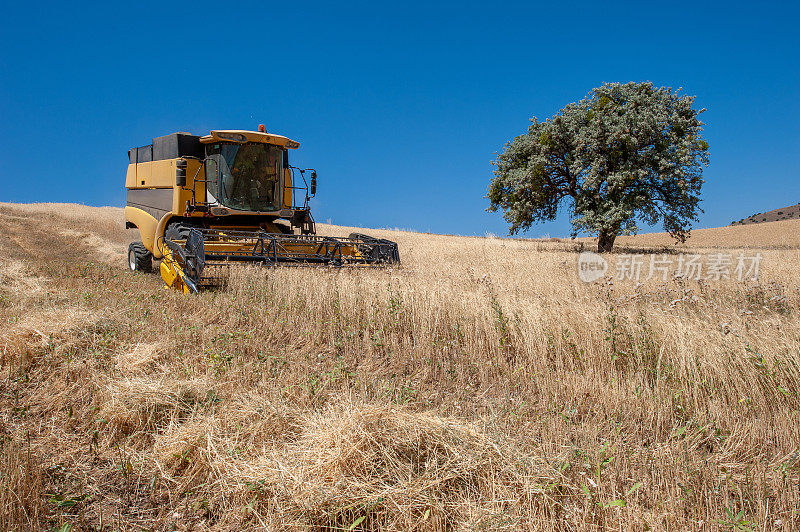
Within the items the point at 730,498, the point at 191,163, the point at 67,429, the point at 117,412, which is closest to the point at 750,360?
the point at 730,498

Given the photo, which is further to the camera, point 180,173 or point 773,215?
Result: point 773,215

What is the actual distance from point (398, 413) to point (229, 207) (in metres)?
9.54

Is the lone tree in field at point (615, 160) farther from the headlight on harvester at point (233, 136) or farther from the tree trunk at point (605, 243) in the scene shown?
the headlight on harvester at point (233, 136)

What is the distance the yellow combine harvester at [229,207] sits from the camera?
1005 centimetres

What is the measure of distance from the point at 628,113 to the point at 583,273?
1536 centimetres

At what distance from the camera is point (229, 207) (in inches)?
461

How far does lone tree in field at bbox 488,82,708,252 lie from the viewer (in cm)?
2252

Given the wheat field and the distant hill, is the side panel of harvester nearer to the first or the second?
the wheat field

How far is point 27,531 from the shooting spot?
2768 millimetres

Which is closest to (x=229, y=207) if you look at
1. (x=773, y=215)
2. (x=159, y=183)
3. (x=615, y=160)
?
(x=159, y=183)

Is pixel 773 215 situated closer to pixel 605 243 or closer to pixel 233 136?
pixel 605 243

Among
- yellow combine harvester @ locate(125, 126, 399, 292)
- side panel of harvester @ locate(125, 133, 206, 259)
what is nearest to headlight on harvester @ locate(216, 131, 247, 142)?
yellow combine harvester @ locate(125, 126, 399, 292)

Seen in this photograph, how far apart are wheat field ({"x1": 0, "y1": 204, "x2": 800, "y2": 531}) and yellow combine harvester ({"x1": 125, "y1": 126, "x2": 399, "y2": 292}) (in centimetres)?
272

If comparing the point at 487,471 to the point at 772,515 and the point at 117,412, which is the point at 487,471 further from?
the point at 117,412
